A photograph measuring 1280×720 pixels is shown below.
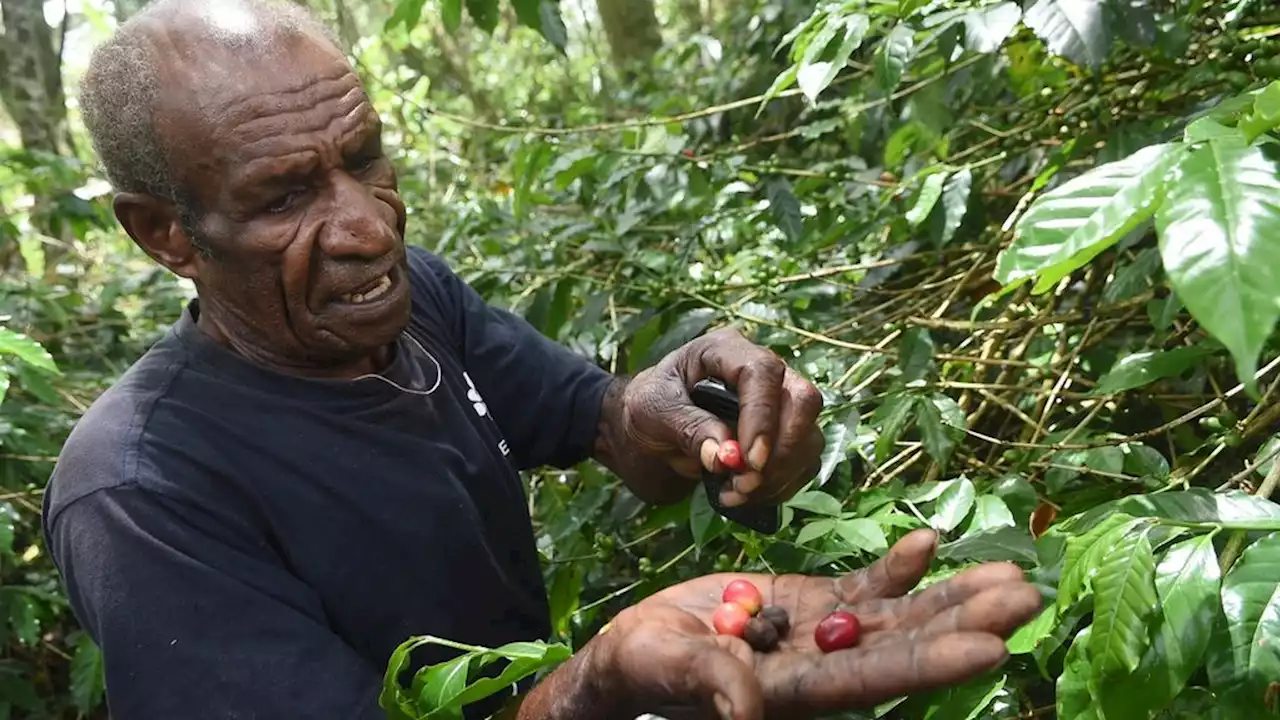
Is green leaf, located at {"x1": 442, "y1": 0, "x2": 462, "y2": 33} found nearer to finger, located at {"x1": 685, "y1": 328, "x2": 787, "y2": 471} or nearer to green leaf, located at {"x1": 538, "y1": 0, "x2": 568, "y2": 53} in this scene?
green leaf, located at {"x1": 538, "y1": 0, "x2": 568, "y2": 53}

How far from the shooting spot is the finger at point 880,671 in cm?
89

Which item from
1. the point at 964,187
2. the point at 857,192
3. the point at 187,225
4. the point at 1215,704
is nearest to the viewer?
the point at 1215,704

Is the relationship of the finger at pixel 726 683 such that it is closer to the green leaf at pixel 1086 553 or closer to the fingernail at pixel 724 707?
the fingernail at pixel 724 707

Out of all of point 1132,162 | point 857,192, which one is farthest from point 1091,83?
point 1132,162

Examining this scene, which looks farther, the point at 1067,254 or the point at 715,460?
the point at 715,460

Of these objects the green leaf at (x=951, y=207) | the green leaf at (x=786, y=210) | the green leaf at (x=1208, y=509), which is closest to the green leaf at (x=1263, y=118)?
the green leaf at (x=1208, y=509)

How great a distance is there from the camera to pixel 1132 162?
86 cm

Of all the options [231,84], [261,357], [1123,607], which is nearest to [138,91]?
[231,84]

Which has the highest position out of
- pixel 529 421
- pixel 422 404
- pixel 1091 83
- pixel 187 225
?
pixel 187 225

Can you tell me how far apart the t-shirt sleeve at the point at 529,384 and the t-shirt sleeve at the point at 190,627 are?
0.64 meters

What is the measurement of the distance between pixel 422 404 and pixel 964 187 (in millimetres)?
1136

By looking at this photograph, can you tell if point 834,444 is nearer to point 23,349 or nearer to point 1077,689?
point 1077,689

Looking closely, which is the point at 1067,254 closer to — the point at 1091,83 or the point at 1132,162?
the point at 1132,162

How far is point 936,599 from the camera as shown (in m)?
1.04
